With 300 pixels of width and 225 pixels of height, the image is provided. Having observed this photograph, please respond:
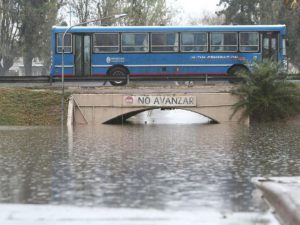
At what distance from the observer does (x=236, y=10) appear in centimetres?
6906

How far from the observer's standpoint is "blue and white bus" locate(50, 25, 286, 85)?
36.2 m

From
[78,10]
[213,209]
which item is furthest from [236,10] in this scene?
[213,209]

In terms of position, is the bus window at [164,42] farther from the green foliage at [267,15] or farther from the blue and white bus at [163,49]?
the green foliage at [267,15]

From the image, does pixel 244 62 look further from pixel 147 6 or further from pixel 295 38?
pixel 147 6

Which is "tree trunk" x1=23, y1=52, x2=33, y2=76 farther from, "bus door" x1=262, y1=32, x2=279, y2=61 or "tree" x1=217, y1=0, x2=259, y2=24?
"bus door" x1=262, y1=32, x2=279, y2=61

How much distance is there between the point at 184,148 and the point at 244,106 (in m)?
14.7

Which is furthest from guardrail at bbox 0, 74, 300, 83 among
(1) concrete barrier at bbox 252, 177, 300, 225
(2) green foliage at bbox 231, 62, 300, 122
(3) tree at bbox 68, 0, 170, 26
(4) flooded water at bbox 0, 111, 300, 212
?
(3) tree at bbox 68, 0, 170, 26

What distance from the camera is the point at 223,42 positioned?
36312mm

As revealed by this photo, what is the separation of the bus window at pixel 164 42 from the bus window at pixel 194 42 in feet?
1.27

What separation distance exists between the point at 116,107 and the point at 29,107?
440 cm

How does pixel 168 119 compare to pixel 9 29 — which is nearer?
pixel 168 119

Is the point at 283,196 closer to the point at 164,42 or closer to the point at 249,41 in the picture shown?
the point at 164,42

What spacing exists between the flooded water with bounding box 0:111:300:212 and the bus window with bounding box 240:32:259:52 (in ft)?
40.7

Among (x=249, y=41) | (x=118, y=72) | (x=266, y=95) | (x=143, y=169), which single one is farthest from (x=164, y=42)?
(x=143, y=169)
